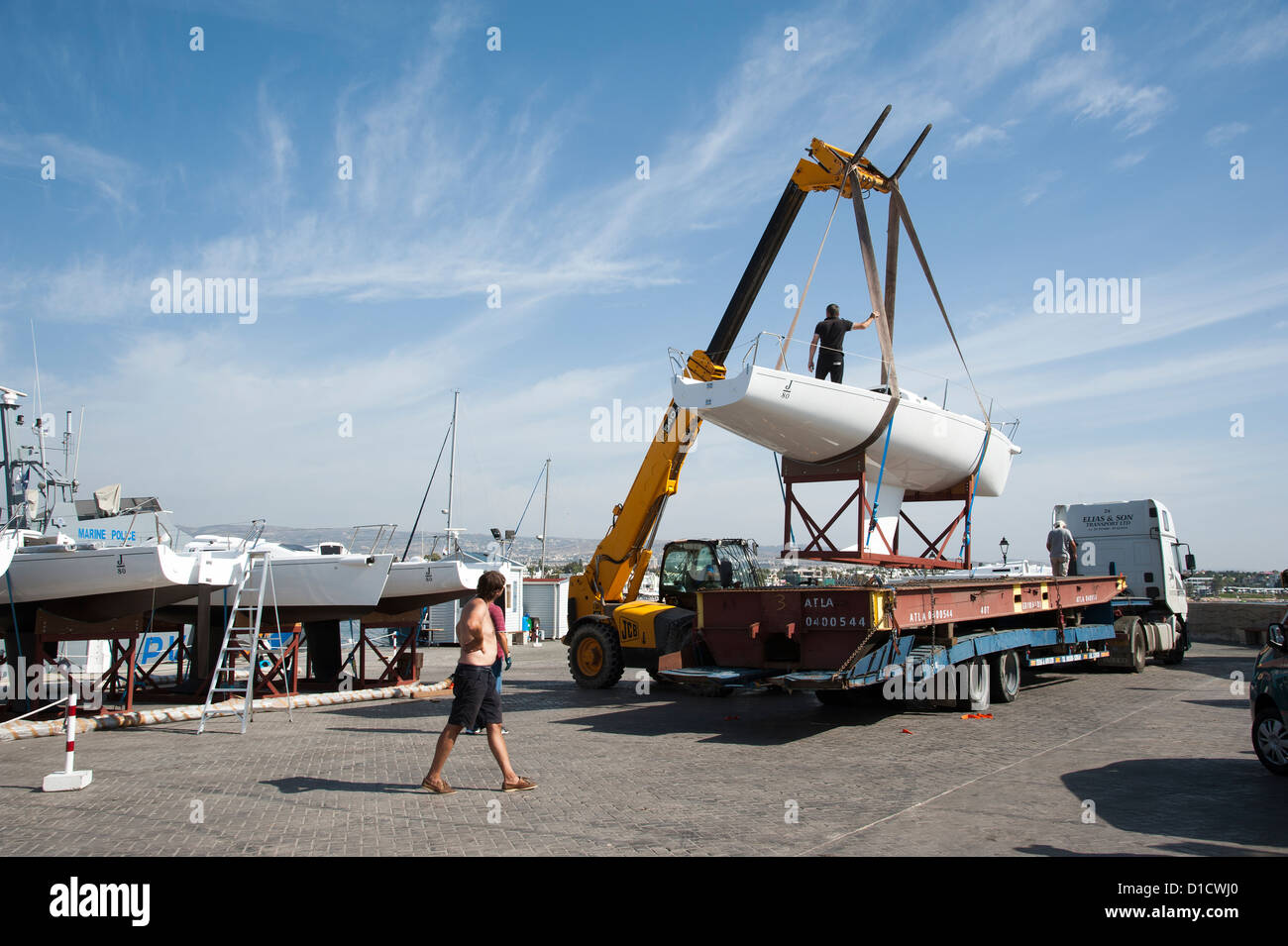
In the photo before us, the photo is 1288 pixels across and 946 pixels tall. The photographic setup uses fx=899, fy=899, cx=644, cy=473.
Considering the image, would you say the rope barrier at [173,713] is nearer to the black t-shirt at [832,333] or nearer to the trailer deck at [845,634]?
the trailer deck at [845,634]

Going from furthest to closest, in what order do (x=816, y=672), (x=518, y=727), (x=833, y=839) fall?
(x=518, y=727), (x=816, y=672), (x=833, y=839)

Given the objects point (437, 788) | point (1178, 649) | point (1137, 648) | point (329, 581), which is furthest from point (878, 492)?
point (1178, 649)

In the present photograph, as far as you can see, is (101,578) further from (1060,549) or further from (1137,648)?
(1137,648)

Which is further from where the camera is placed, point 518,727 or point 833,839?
point 518,727

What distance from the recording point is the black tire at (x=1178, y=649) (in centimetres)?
1637

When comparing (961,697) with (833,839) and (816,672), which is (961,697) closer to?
(816,672)

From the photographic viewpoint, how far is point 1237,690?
1255 centimetres

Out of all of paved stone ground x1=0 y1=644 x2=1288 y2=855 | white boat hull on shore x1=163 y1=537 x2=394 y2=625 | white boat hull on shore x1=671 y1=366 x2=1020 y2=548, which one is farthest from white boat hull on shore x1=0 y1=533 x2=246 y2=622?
white boat hull on shore x1=671 y1=366 x2=1020 y2=548

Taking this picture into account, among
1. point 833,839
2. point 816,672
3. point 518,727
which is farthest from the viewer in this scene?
point 518,727

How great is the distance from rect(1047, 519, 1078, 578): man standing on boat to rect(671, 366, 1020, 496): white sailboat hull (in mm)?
3575
